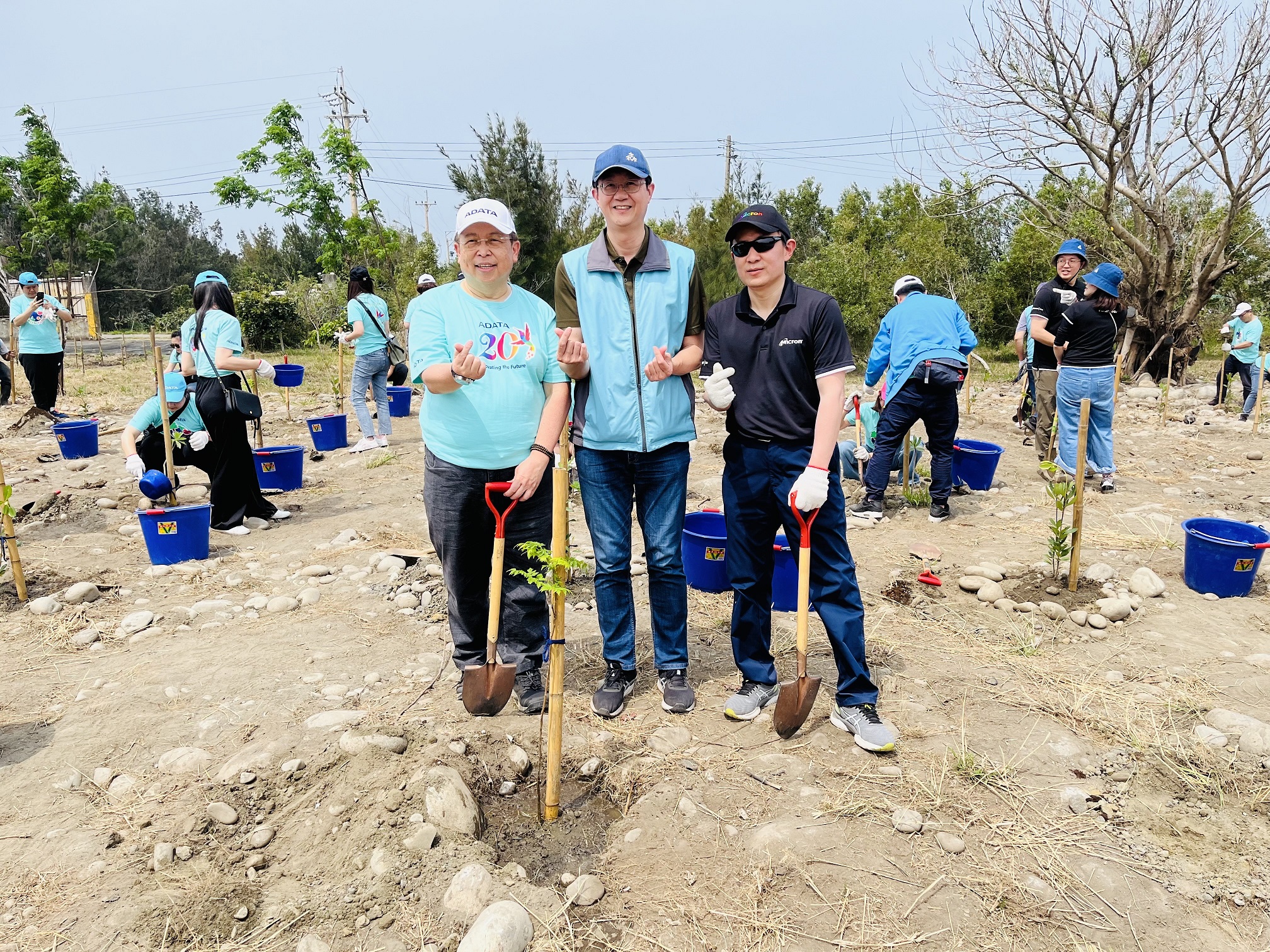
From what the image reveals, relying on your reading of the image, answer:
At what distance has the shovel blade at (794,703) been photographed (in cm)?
306

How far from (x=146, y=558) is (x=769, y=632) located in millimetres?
4469

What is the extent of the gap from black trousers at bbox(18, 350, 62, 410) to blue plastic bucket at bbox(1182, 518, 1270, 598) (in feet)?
38.2

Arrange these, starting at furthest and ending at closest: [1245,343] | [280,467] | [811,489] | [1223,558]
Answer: [1245,343] → [280,467] → [1223,558] → [811,489]

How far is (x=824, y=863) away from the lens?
8.39 feet

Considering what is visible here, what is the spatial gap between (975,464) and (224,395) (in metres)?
6.15

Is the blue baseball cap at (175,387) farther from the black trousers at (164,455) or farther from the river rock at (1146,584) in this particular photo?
the river rock at (1146,584)

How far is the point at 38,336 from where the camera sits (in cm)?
965

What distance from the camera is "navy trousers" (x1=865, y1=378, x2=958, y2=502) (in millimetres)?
6277

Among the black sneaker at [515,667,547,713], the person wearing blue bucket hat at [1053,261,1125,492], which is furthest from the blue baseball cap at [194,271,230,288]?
the person wearing blue bucket hat at [1053,261,1125,492]

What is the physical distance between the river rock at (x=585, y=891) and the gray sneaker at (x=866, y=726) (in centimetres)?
119

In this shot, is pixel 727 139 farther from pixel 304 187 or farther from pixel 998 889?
pixel 998 889

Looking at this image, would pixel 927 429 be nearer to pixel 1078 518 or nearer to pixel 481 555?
pixel 1078 518

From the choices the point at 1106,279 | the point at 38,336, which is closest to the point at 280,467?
the point at 38,336

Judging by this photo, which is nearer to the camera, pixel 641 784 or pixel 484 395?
pixel 641 784
